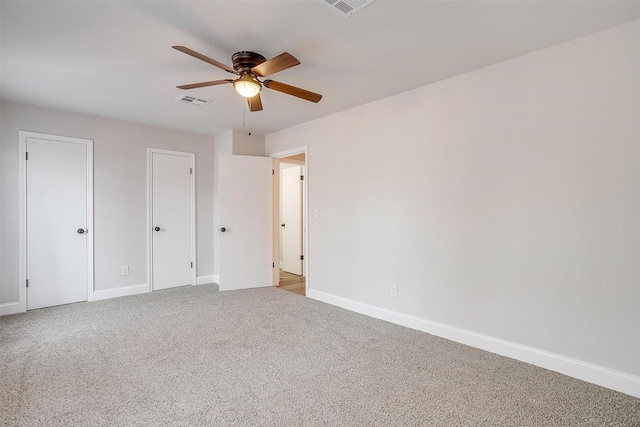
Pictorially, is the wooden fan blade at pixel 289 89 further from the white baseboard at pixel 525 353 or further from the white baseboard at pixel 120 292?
the white baseboard at pixel 120 292

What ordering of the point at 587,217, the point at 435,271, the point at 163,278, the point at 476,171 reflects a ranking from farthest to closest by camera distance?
the point at 163,278 < the point at 435,271 < the point at 476,171 < the point at 587,217

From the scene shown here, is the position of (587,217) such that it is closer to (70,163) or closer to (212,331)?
(212,331)

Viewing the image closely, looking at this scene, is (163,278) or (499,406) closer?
(499,406)

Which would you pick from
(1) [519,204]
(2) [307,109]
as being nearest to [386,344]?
(1) [519,204]

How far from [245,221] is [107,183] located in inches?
75.1

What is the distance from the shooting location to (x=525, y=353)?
2.41 metres

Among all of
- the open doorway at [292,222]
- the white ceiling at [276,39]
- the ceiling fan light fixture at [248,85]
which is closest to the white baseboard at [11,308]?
the white ceiling at [276,39]

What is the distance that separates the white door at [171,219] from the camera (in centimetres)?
461

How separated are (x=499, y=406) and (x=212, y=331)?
2.44 metres

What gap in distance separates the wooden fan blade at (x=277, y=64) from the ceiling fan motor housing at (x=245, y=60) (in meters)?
0.12

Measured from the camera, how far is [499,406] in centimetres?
186

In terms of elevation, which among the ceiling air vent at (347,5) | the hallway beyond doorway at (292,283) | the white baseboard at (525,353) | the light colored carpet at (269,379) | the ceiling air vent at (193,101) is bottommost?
the hallway beyond doorway at (292,283)

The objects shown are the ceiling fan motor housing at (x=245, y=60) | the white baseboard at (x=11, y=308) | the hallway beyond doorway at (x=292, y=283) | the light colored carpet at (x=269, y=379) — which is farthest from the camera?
the hallway beyond doorway at (x=292, y=283)

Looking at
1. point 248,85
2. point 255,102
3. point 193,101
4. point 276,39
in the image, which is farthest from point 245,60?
point 193,101
